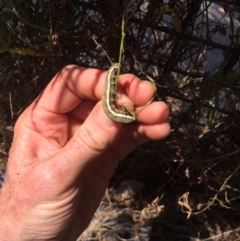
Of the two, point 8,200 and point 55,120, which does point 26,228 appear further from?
point 55,120

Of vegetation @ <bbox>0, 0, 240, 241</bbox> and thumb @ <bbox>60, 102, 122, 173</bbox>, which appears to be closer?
thumb @ <bbox>60, 102, 122, 173</bbox>

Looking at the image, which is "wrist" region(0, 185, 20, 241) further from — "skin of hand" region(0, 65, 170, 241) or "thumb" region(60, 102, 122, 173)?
"thumb" region(60, 102, 122, 173)

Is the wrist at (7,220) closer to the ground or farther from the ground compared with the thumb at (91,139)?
closer to the ground

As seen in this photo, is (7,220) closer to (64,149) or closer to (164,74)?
(64,149)

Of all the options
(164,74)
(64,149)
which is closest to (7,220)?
(64,149)

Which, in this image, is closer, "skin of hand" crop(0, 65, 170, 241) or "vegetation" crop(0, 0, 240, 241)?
"skin of hand" crop(0, 65, 170, 241)

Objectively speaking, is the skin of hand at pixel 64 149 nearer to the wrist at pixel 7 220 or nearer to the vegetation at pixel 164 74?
the wrist at pixel 7 220

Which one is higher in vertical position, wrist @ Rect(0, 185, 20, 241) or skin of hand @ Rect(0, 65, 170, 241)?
skin of hand @ Rect(0, 65, 170, 241)

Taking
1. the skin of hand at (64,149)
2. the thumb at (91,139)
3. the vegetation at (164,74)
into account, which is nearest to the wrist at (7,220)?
the skin of hand at (64,149)

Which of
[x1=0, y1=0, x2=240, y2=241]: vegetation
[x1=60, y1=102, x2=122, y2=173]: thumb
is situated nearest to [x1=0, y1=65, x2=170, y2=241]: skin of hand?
[x1=60, y1=102, x2=122, y2=173]: thumb
